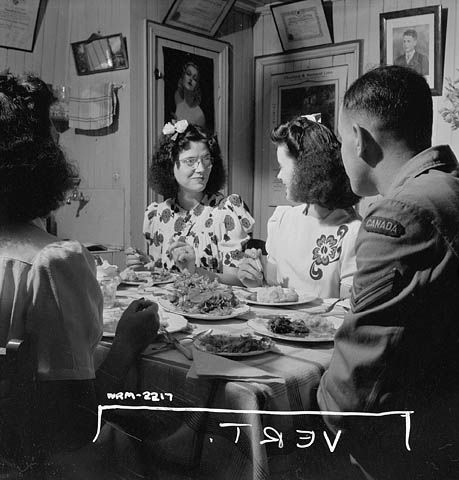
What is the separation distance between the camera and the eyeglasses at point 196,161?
124 cm

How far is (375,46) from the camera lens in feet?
3.10

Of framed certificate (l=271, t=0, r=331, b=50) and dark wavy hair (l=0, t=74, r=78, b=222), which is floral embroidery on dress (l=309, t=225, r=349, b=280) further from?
dark wavy hair (l=0, t=74, r=78, b=222)

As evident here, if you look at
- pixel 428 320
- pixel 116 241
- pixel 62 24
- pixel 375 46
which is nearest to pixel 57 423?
pixel 116 241

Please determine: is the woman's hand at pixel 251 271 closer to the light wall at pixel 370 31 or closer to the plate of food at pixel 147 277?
the plate of food at pixel 147 277

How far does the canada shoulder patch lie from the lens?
2.15 feet

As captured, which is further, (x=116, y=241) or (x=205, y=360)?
(x=116, y=241)

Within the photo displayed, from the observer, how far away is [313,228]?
1594mm

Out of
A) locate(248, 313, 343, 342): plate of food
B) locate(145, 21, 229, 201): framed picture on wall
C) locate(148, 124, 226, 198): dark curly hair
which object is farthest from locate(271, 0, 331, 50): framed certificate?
locate(248, 313, 343, 342): plate of food

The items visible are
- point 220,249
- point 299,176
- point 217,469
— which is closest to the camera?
point 217,469

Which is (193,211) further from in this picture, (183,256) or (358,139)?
(358,139)

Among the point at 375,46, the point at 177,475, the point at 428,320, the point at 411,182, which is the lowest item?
the point at 177,475

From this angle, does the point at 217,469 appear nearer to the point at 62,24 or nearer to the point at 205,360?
the point at 205,360

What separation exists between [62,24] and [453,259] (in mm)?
799

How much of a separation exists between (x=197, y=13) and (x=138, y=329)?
645 millimetres
